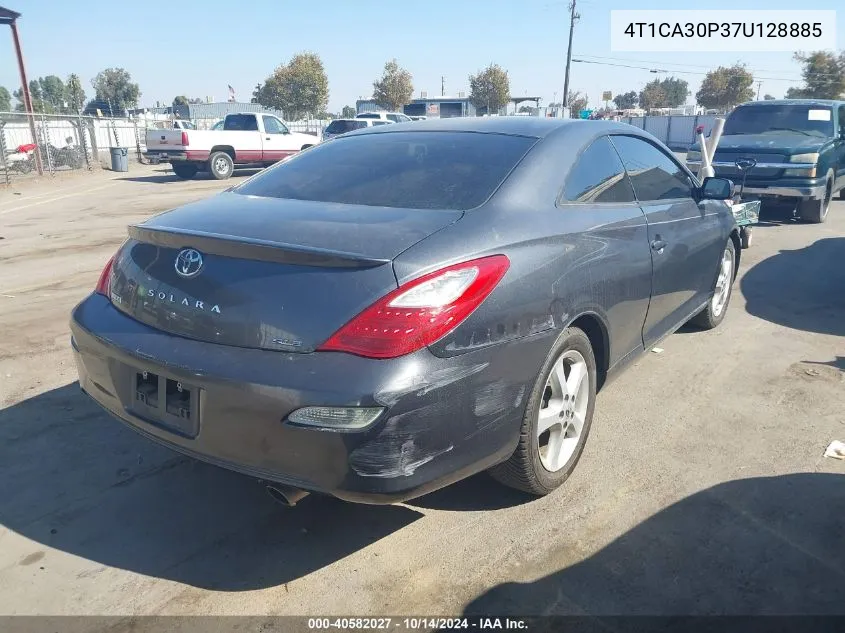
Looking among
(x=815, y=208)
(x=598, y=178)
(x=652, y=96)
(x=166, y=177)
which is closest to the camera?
(x=598, y=178)

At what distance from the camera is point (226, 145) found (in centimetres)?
1964

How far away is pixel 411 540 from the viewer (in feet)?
8.77

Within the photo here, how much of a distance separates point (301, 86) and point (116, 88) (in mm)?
43239

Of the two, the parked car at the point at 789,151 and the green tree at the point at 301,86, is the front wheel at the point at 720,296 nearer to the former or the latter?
the parked car at the point at 789,151

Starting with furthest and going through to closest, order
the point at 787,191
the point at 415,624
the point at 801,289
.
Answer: the point at 787,191 < the point at 801,289 < the point at 415,624

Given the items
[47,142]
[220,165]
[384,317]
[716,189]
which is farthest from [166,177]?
[384,317]

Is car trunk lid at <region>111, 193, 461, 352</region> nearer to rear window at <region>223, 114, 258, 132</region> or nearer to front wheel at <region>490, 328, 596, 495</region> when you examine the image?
front wheel at <region>490, 328, 596, 495</region>

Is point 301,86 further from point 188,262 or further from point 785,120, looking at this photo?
point 188,262

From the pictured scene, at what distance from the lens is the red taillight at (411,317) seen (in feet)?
6.93

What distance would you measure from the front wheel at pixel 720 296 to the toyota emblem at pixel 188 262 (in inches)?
156

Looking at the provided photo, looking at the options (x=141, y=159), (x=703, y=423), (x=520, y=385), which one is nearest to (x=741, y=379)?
(x=703, y=423)

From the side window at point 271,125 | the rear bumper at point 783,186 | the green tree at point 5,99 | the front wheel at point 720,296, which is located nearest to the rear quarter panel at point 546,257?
the front wheel at point 720,296

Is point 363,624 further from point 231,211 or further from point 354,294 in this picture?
point 231,211

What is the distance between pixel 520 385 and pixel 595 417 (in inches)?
58.0
